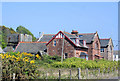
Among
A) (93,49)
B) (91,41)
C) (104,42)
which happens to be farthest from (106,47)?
(91,41)

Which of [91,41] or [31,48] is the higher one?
[91,41]

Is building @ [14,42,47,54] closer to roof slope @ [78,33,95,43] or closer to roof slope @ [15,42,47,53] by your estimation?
roof slope @ [15,42,47,53]

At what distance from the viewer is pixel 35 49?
48062mm

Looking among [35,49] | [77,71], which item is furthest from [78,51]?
[77,71]

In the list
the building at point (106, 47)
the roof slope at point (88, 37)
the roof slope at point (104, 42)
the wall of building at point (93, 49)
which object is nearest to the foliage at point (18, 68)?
the roof slope at point (88, 37)

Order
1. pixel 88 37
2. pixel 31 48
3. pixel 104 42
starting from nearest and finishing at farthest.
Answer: pixel 31 48, pixel 88 37, pixel 104 42

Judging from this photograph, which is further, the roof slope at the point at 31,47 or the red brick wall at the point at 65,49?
the roof slope at the point at 31,47

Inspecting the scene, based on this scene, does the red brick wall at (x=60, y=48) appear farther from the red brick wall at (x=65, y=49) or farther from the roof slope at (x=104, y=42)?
the roof slope at (x=104, y=42)

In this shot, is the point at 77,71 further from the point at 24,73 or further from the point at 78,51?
the point at 78,51

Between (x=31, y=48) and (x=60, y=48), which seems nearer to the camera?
(x=60, y=48)

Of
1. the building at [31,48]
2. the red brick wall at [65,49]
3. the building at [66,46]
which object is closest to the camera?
the building at [66,46]

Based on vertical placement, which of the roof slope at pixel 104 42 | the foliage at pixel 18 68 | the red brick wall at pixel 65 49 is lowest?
the foliage at pixel 18 68

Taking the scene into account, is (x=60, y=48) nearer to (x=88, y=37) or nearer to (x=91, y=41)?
(x=91, y=41)

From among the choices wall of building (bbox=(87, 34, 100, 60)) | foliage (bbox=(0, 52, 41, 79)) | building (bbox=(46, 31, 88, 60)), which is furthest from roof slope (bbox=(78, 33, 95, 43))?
foliage (bbox=(0, 52, 41, 79))
